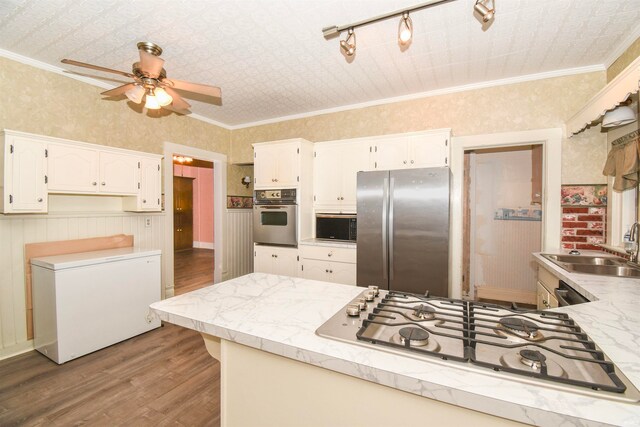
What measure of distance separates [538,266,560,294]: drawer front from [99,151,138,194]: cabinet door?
391 cm

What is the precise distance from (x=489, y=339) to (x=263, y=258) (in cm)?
312

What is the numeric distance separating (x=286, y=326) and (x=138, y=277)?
8.40ft

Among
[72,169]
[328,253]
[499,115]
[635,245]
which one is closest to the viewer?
[635,245]

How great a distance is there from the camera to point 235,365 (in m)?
1.12

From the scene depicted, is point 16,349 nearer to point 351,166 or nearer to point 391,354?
point 391,354

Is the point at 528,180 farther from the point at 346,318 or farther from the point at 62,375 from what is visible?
the point at 62,375

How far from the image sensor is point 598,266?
79.3 inches

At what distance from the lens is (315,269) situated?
3.39 metres

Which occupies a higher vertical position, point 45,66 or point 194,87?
point 45,66

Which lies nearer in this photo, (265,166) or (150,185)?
(150,185)

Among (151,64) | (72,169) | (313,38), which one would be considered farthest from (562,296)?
(72,169)

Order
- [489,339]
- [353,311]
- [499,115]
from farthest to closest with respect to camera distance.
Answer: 1. [499,115]
2. [353,311]
3. [489,339]

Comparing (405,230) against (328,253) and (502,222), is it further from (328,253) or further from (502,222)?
(502,222)

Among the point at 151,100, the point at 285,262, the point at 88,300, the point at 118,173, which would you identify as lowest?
the point at 88,300
